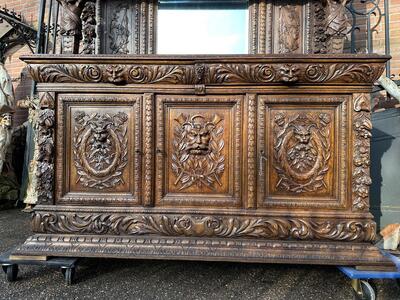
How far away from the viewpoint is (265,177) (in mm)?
1669

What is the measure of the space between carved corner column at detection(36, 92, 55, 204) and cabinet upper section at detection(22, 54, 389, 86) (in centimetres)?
16

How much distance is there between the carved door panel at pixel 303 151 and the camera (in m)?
1.64

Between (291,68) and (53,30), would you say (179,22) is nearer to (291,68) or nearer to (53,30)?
(291,68)

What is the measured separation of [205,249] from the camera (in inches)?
64.4

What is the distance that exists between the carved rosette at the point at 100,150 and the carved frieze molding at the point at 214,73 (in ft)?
0.82

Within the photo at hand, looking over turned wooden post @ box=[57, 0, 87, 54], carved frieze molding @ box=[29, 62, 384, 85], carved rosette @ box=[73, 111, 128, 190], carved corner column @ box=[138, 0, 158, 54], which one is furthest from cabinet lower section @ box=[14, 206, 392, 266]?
carved corner column @ box=[138, 0, 158, 54]

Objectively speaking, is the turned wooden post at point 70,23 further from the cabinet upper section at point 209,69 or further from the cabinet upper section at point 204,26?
the cabinet upper section at point 209,69

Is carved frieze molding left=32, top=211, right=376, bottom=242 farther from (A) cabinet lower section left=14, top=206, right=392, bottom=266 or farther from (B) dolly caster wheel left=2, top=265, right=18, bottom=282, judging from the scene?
(B) dolly caster wheel left=2, top=265, right=18, bottom=282

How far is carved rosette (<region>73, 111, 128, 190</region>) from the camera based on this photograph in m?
1.72

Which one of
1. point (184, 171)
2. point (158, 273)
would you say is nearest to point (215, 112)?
point (184, 171)

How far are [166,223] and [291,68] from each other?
126 centimetres

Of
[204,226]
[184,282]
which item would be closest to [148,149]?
[204,226]

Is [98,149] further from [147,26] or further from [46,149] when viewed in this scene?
[147,26]

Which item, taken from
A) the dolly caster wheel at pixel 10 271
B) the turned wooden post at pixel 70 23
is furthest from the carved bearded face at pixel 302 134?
the dolly caster wheel at pixel 10 271
